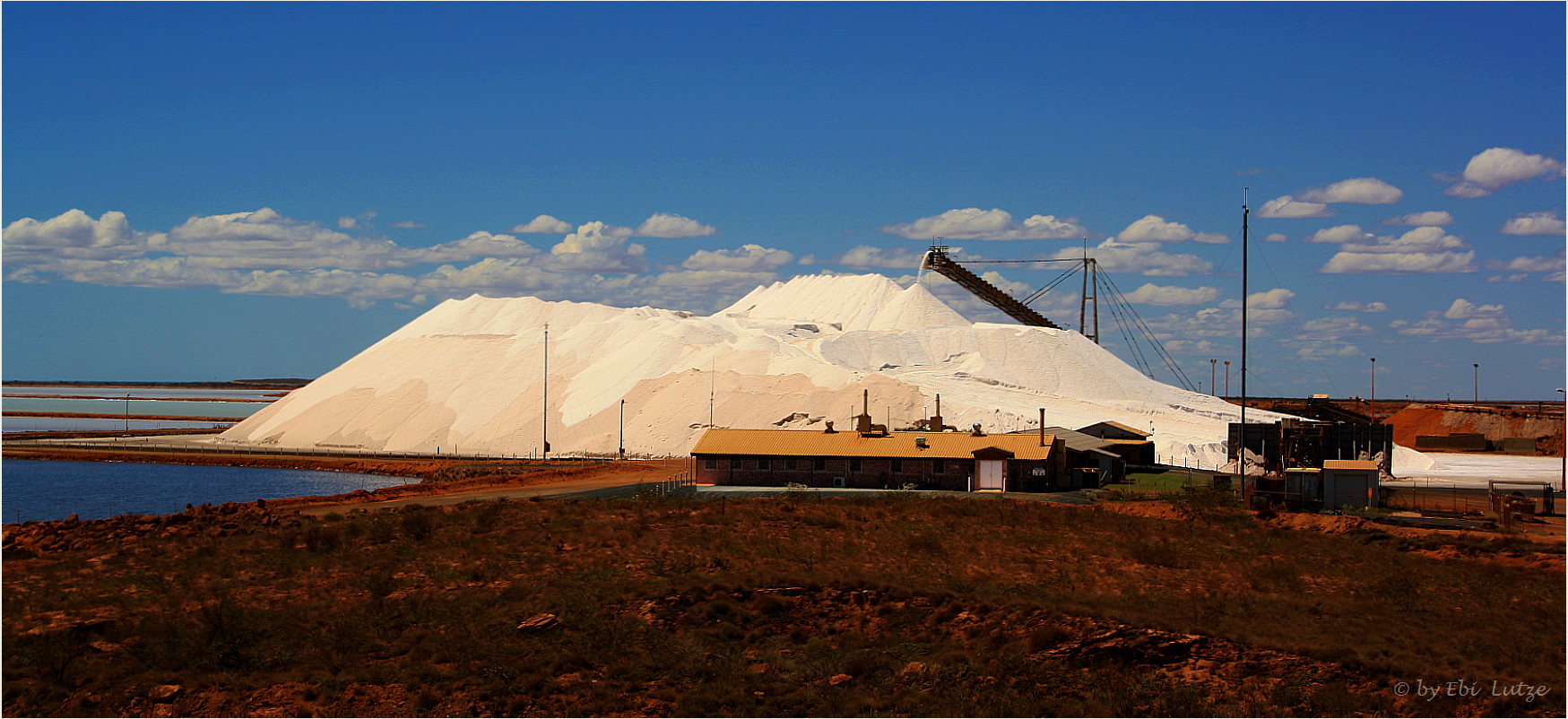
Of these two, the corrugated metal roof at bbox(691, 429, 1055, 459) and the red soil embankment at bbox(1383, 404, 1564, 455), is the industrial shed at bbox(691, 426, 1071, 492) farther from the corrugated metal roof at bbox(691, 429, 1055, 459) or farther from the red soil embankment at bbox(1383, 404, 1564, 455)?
the red soil embankment at bbox(1383, 404, 1564, 455)

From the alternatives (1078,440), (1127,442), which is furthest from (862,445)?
(1127,442)

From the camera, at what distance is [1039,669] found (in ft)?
78.8

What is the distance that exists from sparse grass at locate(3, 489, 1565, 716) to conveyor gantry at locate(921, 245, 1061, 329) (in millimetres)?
56720

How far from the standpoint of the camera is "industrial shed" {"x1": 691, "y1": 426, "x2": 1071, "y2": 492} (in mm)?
48688

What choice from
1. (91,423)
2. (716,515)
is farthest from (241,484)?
(91,423)

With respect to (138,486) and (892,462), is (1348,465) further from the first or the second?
(138,486)

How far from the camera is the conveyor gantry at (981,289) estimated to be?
94250 millimetres

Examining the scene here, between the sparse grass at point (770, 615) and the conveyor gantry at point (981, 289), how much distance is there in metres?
56.7

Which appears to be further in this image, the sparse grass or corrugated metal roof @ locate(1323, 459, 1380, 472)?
corrugated metal roof @ locate(1323, 459, 1380, 472)

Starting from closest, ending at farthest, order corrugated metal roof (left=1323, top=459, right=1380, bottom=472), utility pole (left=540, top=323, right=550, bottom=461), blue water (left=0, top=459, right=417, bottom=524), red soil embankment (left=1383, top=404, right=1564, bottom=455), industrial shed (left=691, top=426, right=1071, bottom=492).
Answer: corrugated metal roof (left=1323, top=459, right=1380, bottom=472) < industrial shed (left=691, top=426, right=1071, bottom=492) < blue water (left=0, top=459, right=417, bottom=524) < utility pole (left=540, top=323, right=550, bottom=461) < red soil embankment (left=1383, top=404, right=1564, bottom=455)

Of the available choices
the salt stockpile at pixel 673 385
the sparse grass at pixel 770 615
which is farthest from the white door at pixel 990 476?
the salt stockpile at pixel 673 385

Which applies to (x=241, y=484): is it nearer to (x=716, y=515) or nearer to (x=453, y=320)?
(x=716, y=515)

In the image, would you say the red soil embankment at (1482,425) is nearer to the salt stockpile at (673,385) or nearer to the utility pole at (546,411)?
the salt stockpile at (673,385)

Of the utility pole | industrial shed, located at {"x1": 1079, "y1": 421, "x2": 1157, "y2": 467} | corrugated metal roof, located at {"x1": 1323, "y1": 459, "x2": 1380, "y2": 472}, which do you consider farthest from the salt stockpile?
corrugated metal roof, located at {"x1": 1323, "y1": 459, "x2": 1380, "y2": 472}
